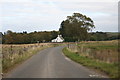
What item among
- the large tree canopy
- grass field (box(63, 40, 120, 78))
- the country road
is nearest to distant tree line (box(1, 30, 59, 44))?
the large tree canopy

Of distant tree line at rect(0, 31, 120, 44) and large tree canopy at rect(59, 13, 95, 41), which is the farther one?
distant tree line at rect(0, 31, 120, 44)

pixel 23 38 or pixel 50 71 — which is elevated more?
pixel 23 38

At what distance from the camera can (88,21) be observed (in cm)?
10238

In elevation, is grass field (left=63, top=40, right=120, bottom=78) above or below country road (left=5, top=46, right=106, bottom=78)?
above

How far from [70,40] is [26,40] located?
2553 centimetres

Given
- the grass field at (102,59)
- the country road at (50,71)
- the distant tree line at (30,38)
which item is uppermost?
the distant tree line at (30,38)

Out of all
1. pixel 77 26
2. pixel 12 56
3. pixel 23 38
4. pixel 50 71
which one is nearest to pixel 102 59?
pixel 50 71

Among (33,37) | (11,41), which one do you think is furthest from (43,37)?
(11,41)

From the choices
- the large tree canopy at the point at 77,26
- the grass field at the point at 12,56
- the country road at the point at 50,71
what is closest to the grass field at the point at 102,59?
the country road at the point at 50,71

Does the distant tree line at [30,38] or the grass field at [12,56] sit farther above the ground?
the distant tree line at [30,38]

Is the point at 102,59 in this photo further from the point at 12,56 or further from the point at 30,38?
the point at 30,38

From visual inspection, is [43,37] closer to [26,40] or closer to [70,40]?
[26,40]

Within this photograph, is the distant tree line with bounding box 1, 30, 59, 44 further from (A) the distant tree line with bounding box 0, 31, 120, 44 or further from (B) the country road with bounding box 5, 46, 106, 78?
(B) the country road with bounding box 5, 46, 106, 78

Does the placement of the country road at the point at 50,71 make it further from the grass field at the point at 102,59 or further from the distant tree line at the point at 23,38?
the distant tree line at the point at 23,38
